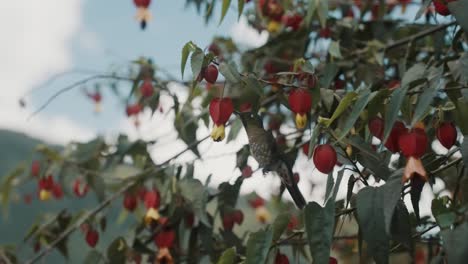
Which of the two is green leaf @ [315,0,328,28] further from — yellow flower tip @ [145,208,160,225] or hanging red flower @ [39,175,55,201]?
hanging red flower @ [39,175,55,201]

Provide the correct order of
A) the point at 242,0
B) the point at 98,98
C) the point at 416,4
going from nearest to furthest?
the point at 242,0 → the point at 416,4 → the point at 98,98

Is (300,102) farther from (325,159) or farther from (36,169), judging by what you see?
(36,169)

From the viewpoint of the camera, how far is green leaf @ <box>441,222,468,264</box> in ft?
2.48

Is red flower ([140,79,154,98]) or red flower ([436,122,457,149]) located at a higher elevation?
red flower ([140,79,154,98])

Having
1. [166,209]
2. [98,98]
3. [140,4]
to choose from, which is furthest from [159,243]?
[98,98]

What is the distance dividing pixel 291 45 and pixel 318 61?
0.13 m

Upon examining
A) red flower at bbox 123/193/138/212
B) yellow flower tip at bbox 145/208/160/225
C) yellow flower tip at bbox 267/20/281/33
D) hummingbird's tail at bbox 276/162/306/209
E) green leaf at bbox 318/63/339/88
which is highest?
yellow flower tip at bbox 267/20/281/33

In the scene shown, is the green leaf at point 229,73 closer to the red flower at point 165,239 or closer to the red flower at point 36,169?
the red flower at point 165,239

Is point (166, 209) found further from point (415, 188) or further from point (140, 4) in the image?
point (415, 188)

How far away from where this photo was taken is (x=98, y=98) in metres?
3.00

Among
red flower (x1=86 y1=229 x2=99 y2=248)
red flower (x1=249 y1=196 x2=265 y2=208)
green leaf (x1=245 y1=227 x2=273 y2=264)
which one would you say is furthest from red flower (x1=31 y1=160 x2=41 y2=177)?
green leaf (x1=245 y1=227 x2=273 y2=264)

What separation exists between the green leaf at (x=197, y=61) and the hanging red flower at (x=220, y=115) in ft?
0.39

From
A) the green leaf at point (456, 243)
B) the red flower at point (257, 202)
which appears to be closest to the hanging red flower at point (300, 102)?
the green leaf at point (456, 243)

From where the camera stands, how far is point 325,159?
971 mm
